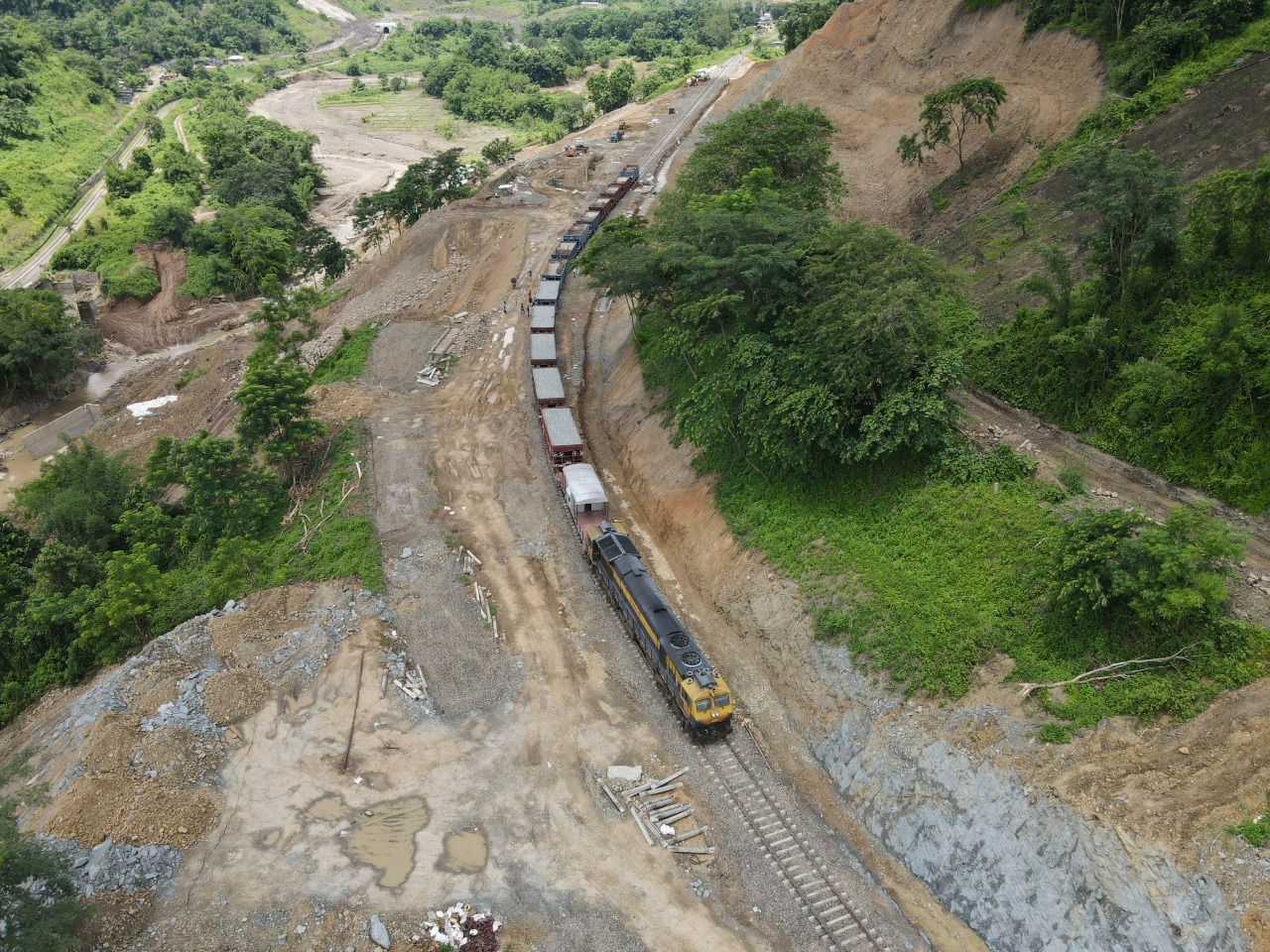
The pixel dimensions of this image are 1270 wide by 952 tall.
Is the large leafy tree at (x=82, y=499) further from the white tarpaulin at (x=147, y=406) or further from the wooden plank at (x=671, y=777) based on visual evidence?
the wooden plank at (x=671, y=777)

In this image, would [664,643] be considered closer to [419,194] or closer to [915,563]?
[915,563]

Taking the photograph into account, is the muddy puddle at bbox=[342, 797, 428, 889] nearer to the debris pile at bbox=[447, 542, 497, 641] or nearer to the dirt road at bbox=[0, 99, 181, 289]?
the debris pile at bbox=[447, 542, 497, 641]

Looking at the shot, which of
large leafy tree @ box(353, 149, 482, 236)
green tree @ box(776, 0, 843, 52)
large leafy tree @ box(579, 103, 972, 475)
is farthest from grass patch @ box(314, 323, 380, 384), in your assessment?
green tree @ box(776, 0, 843, 52)

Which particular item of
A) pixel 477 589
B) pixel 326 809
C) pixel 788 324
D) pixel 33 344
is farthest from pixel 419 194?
pixel 326 809

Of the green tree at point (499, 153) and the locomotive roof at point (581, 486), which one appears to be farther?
the green tree at point (499, 153)

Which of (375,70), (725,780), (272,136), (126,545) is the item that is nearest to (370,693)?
(725,780)

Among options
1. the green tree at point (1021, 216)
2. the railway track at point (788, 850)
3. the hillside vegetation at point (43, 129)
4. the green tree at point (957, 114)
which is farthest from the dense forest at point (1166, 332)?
the hillside vegetation at point (43, 129)

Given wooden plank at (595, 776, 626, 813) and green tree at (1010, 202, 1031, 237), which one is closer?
wooden plank at (595, 776, 626, 813)

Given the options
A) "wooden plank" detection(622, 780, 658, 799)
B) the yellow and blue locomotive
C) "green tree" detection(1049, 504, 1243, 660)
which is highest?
"green tree" detection(1049, 504, 1243, 660)
